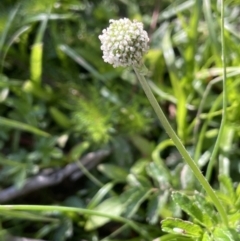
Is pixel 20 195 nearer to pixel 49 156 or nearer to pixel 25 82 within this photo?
pixel 49 156

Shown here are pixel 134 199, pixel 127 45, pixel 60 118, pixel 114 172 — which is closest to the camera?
pixel 127 45

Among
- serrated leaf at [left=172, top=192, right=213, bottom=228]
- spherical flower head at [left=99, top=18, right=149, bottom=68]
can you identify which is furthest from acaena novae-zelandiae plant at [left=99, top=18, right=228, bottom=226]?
serrated leaf at [left=172, top=192, right=213, bottom=228]

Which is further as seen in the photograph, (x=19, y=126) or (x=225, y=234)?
(x=19, y=126)

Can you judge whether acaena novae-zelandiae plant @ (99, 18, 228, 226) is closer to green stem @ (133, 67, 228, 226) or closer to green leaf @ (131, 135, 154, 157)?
green stem @ (133, 67, 228, 226)

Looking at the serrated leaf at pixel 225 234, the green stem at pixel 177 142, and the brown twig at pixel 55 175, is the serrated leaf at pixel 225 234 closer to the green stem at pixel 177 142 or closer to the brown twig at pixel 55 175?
the green stem at pixel 177 142

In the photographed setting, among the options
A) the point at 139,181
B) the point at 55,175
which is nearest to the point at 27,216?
the point at 55,175

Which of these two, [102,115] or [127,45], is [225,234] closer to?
[127,45]

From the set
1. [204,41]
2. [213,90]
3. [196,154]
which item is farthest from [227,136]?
[204,41]

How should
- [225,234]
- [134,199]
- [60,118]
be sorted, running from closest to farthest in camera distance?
[225,234] → [134,199] → [60,118]
